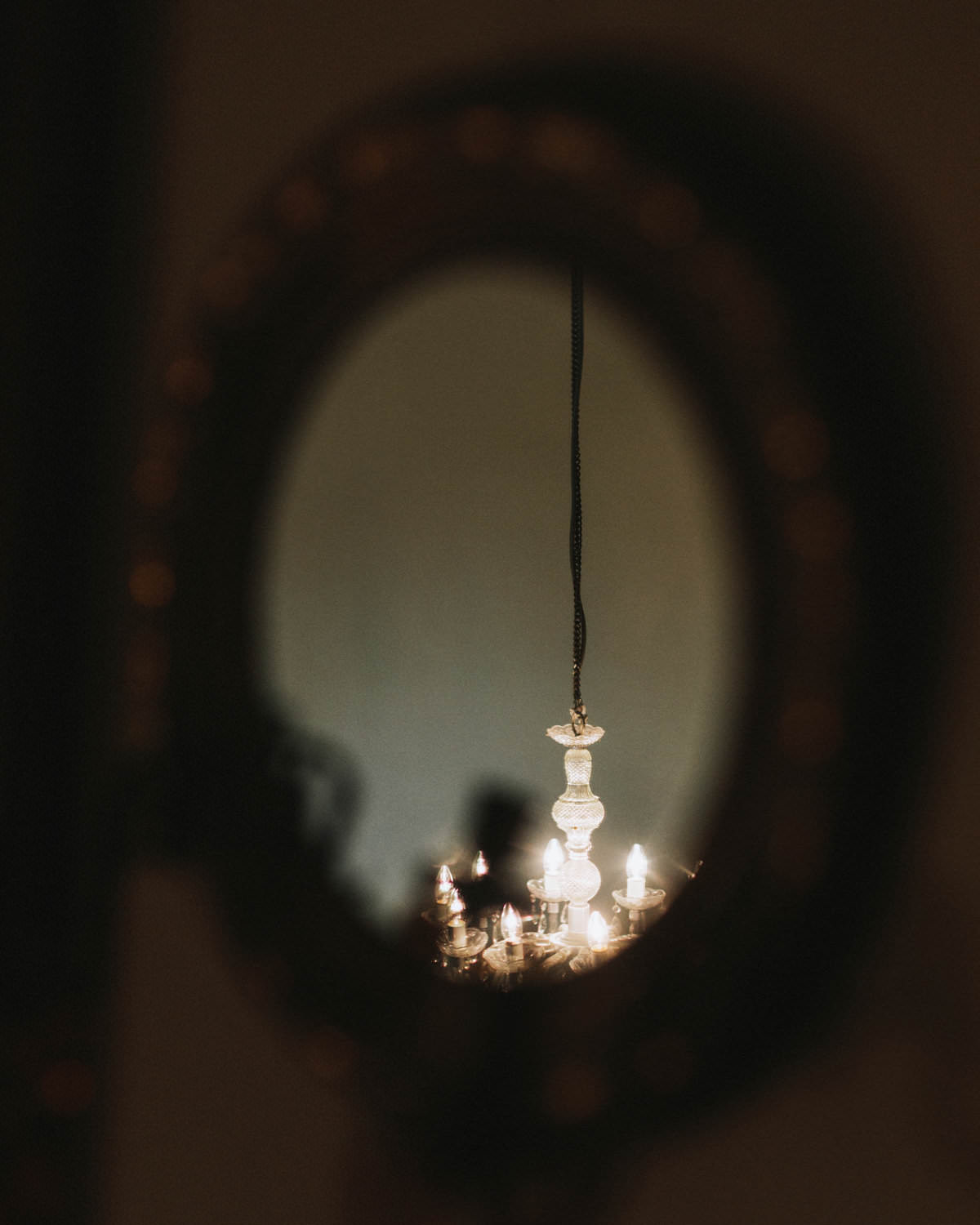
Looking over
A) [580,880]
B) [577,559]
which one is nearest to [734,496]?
[577,559]

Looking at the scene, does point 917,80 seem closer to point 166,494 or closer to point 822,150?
point 822,150

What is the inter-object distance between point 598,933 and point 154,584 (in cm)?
33

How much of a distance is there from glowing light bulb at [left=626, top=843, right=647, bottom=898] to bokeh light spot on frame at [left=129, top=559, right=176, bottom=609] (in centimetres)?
31

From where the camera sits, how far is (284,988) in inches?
17.8

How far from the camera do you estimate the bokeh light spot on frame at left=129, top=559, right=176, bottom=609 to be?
1.52 ft

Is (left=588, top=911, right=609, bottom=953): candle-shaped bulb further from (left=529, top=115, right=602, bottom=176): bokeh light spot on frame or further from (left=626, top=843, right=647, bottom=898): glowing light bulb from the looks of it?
(left=529, top=115, right=602, bottom=176): bokeh light spot on frame

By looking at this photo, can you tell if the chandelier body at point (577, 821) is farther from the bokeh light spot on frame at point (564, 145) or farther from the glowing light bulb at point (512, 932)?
the bokeh light spot on frame at point (564, 145)

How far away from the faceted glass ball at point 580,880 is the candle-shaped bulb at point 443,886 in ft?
0.23

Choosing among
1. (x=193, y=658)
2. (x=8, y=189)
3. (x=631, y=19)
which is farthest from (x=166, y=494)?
(x=631, y=19)

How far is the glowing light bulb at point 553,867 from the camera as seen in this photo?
471 millimetres

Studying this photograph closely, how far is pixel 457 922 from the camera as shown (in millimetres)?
478

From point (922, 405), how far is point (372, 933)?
42cm

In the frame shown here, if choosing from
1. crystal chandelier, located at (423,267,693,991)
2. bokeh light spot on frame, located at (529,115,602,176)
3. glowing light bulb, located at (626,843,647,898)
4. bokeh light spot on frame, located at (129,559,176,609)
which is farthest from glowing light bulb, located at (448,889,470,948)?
bokeh light spot on frame, located at (529,115,602,176)

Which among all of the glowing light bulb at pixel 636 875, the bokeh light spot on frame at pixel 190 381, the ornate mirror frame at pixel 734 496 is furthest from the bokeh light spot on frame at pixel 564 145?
the glowing light bulb at pixel 636 875
